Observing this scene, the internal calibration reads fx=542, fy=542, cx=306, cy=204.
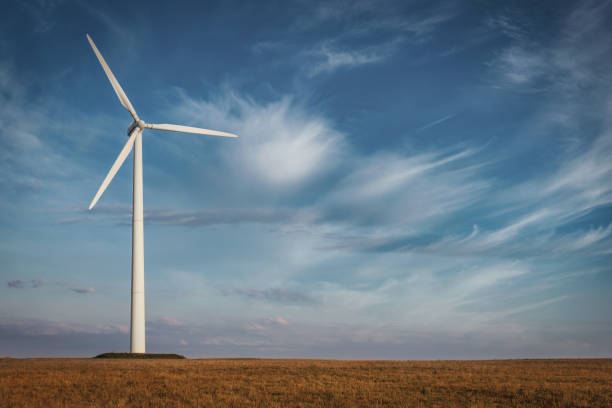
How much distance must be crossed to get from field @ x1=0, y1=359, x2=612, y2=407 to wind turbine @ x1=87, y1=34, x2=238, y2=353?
59.7 ft

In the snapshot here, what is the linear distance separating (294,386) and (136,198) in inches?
1738

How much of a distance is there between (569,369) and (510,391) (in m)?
17.8

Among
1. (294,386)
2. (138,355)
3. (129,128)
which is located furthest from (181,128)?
(294,386)

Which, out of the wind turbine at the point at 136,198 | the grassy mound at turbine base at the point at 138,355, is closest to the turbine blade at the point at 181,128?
the wind turbine at the point at 136,198

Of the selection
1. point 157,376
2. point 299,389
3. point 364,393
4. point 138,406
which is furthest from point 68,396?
point 364,393

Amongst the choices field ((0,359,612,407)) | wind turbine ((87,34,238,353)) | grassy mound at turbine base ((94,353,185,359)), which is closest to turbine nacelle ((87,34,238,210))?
wind turbine ((87,34,238,353))

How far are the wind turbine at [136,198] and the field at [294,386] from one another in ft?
59.7

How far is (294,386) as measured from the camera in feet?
129

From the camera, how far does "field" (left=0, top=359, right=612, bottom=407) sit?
3441 centimetres

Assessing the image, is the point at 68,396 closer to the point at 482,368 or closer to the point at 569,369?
the point at 482,368

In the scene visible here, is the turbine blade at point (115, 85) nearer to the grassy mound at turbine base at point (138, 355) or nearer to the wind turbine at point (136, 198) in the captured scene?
the wind turbine at point (136, 198)

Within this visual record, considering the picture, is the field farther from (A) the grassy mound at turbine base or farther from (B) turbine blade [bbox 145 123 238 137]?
(B) turbine blade [bbox 145 123 238 137]

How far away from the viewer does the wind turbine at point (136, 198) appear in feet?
227

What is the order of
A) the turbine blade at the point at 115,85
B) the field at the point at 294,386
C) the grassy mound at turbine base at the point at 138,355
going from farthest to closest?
the turbine blade at the point at 115,85 → the grassy mound at turbine base at the point at 138,355 → the field at the point at 294,386
